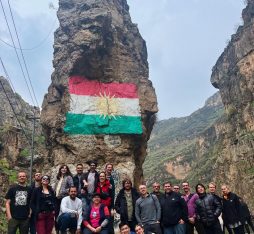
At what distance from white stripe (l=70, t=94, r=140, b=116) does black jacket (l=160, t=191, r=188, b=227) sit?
A: 8.15 m

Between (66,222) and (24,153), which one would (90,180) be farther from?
(24,153)

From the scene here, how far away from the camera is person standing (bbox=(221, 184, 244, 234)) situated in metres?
8.45

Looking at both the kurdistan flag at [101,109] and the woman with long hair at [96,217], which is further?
the kurdistan flag at [101,109]

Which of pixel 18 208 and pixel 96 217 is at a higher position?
pixel 18 208

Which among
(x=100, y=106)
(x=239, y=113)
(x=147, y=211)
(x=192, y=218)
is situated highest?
(x=239, y=113)

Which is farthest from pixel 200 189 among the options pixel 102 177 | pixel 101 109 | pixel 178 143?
pixel 178 143

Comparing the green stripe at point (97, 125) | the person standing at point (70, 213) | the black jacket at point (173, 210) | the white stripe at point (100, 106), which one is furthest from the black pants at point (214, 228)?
the white stripe at point (100, 106)

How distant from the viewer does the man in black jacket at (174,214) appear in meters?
8.11

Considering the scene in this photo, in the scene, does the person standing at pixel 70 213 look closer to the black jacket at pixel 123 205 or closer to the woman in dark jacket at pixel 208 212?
the black jacket at pixel 123 205

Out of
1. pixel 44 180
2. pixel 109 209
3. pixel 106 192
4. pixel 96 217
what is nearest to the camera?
pixel 96 217

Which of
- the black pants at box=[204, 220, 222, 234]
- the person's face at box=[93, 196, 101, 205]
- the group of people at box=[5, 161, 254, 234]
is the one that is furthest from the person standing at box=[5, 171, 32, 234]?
the black pants at box=[204, 220, 222, 234]

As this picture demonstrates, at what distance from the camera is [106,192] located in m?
8.58

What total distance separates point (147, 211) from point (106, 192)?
1139 millimetres

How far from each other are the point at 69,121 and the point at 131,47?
6.11 metres
